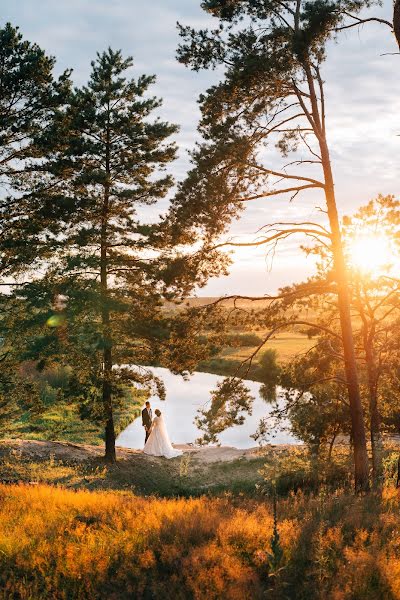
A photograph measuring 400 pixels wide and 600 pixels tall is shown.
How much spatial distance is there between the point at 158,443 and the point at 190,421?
13918 mm

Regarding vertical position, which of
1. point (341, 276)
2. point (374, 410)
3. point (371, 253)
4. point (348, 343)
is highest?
point (371, 253)

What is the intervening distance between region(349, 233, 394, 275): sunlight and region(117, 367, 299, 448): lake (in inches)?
287

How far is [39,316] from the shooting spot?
1875 cm

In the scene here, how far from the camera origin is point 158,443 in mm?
22688

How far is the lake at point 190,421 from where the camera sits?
29984 mm

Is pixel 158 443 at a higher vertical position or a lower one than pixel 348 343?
lower

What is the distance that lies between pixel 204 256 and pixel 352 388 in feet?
14.9

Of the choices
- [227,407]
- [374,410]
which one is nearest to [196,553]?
[227,407]

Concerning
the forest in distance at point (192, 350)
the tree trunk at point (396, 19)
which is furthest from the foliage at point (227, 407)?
the tree trunk at point (396, 19)

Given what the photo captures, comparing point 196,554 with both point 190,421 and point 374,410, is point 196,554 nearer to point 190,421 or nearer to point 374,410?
point 374,410

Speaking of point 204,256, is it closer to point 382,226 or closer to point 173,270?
point 173,270

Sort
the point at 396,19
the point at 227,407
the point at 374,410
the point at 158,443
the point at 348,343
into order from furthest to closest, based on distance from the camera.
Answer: the point at 158,443 → the point at 374,410 → the point at 227,407 → the point at 348,343 → the point at 396,19

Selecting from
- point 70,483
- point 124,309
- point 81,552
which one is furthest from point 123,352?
point 81,552

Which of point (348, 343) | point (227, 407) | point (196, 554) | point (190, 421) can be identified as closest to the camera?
point (196, 554)
